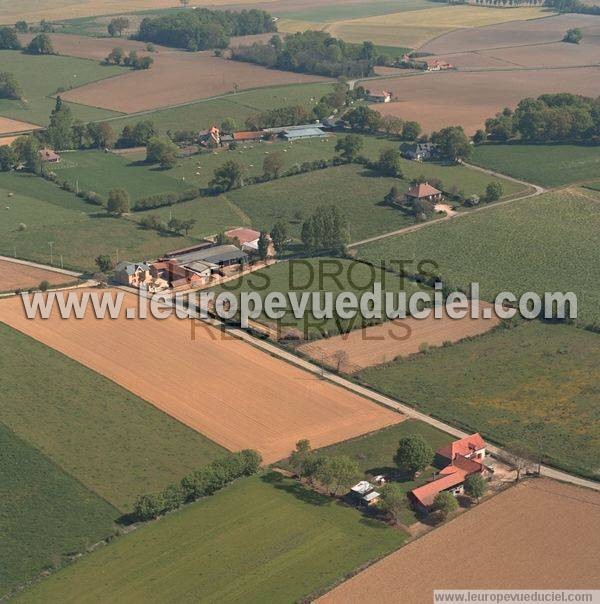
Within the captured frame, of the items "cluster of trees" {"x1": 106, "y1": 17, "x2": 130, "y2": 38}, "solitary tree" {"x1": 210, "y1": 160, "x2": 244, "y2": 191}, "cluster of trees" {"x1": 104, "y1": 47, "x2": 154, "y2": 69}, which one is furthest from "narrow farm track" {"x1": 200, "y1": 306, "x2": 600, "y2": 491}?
"cluster of trees" {"x1": 106, "y1": 17, "x2": 130, "y2": 38}

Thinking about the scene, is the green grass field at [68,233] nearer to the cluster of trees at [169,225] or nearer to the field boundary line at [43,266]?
the field boundary line at [43,266]

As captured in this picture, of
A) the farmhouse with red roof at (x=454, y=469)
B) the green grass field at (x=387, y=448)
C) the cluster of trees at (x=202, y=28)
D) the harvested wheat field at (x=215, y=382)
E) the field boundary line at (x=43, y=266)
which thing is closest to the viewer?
the farmhouse with red roof at (x=454, y=469)

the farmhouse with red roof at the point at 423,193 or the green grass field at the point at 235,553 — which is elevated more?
the farmhouse with red roof at the point at 423,193

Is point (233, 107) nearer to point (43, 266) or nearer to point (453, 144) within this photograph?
point (453, 144)

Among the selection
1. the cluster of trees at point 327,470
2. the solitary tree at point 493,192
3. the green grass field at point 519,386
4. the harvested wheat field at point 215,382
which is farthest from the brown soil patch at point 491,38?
the cluster of trees at point 327,470

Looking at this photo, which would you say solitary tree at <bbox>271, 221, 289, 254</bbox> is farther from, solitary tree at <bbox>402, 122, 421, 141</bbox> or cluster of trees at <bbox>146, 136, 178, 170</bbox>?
solitary tree at <bbox>402, 122, 421, 141</bbox>

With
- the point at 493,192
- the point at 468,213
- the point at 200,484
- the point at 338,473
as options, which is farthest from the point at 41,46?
the point at 338,473
